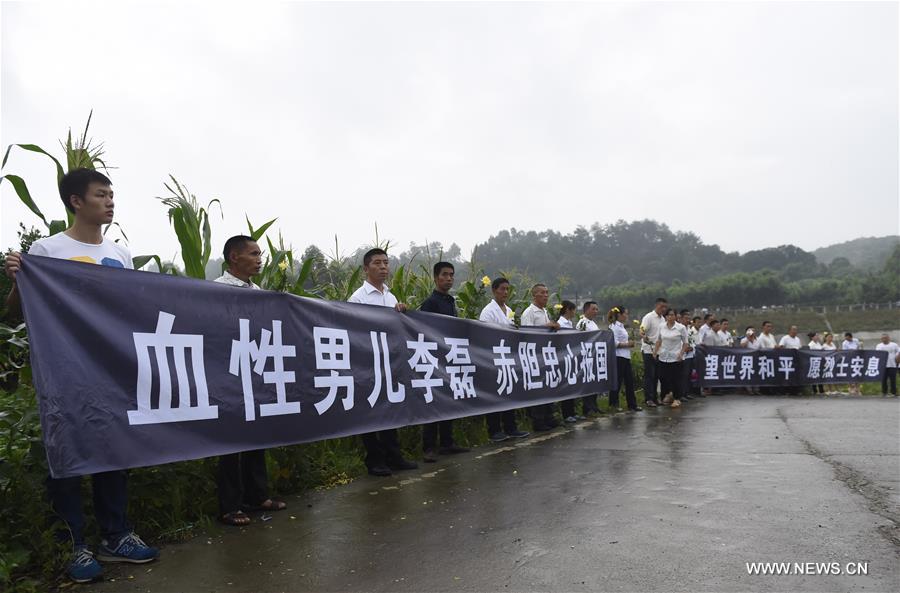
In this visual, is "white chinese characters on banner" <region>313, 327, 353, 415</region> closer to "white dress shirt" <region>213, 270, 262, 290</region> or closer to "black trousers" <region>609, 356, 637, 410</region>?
"white dress shirt" <region>213, 270, 262, 290</region>

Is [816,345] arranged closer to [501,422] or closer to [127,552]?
[501,422]

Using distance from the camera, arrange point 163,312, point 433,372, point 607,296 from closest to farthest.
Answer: point 163,312 → point 433,372 → point 607,296

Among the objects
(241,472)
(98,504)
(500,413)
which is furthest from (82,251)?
(500,413)

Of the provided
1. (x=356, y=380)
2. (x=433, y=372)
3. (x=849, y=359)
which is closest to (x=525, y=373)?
(x=433, y=372)

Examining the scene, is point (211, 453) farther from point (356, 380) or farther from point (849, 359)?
point (849, 359)

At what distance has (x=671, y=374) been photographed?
38.5ft

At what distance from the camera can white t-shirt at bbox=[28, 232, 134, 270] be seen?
3.34m

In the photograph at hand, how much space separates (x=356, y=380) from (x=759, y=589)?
3066 mm

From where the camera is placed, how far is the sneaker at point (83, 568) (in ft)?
9.71

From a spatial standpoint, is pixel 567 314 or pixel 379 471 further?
pixel 567 314

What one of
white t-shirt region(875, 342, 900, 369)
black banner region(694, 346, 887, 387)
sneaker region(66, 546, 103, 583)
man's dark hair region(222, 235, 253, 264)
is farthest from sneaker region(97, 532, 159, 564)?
white t-shirt region(875, 342, 900, 369)

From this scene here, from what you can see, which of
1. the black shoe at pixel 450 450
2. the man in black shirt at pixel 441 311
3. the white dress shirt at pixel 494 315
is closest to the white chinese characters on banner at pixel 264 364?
the man in black shirt at pixel 441 311

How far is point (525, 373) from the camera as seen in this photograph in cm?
771

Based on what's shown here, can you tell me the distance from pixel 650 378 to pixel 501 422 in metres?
4.91
